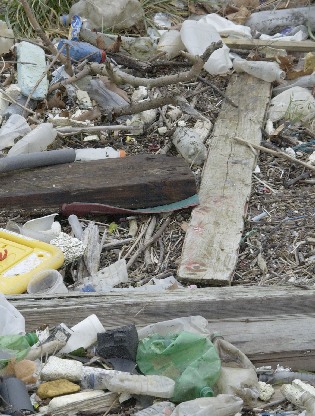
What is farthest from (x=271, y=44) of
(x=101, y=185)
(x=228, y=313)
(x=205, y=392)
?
(x=205, y=392)

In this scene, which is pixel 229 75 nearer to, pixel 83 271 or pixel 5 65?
pixel 5 65

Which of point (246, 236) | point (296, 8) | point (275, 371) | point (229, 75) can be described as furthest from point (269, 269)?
point (296, 8)

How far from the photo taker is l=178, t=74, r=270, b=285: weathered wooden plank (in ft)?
12.2

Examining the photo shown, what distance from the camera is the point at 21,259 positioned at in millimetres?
3527

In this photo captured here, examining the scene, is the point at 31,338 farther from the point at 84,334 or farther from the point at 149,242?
the point at 149,242

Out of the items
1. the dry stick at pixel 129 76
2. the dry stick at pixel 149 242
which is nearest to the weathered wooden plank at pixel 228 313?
the dry stick at pixel 149 242

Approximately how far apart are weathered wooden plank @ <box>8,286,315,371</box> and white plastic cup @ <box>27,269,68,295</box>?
0.95 feet

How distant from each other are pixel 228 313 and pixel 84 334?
485 mm

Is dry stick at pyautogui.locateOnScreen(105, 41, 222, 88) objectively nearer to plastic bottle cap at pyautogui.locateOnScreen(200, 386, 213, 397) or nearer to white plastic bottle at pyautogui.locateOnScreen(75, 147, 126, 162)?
white plastic bottle at pyautogui.locateOnScreen(75, 147, 126, 162)

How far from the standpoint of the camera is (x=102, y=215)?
163 inches

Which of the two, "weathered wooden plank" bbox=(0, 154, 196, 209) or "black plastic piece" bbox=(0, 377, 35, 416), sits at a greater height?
"black plastic piece" bbox=(0, 377, 35, 416)

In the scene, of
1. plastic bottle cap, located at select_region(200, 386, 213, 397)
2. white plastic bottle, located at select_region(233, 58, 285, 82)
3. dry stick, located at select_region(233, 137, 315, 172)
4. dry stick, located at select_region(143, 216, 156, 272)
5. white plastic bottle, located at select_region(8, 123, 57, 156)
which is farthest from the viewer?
white plastic bottle, located at select_region(233, 58, 285, 82)

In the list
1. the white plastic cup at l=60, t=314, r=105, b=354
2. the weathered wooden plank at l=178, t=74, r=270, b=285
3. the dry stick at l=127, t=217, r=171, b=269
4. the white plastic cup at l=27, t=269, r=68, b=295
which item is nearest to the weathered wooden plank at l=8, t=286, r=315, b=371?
the white plastic cup at l=60, t=314, r=105, b=354

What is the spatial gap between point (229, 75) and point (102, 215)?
1667 mm
